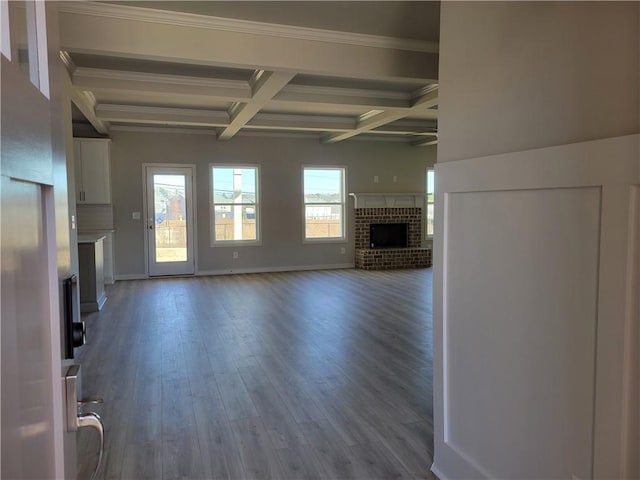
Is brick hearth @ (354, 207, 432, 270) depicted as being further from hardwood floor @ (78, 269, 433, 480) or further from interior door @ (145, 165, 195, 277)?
interior door @ (145, 165, 195, 277)

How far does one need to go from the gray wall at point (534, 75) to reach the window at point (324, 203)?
7298 millimetres

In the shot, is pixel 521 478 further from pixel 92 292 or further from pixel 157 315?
pixel 92 292

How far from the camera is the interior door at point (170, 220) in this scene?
838 cm

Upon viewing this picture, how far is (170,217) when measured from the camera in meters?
8.53

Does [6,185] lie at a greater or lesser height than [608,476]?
greater

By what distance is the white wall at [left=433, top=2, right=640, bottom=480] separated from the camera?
4.32 ft

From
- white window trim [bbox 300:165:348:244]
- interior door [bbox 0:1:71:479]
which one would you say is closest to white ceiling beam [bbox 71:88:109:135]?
white window trim [bbox 300:165:348:244]

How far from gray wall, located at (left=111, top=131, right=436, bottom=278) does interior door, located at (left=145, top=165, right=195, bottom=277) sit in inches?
5.8

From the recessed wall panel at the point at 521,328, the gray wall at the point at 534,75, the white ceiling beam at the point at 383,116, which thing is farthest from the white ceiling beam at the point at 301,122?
the recessed wall panel at the point at 521,328

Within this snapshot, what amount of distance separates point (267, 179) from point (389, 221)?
109 inches

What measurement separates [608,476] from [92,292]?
18.6 ft

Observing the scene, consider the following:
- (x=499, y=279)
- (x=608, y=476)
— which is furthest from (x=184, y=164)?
(x=608, y=476)

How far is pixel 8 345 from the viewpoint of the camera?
0.59 m

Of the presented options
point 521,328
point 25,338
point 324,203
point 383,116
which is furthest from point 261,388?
point 324,203
